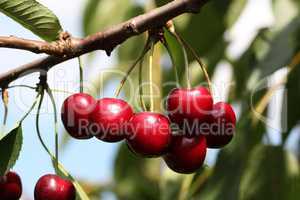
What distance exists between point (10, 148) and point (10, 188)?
0.33ft

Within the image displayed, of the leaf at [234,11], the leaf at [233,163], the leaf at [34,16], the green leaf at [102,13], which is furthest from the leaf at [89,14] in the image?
the leaf at [34,16]

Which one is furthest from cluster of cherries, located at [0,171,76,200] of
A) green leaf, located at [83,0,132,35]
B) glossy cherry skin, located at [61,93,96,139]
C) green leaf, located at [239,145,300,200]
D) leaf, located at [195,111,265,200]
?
green leaf, located at [83,0,132,35]

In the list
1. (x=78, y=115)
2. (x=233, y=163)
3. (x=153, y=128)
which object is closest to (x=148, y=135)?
(x=153, y=128)

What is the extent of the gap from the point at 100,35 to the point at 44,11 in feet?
0.51

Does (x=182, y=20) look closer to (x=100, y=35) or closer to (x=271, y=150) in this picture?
(x=271, y=150)

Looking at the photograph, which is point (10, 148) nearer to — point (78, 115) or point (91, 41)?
point (78, 115)

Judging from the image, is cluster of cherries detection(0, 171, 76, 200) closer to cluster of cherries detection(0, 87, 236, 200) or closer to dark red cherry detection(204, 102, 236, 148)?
cluster of cherries detection(0, 87, 236, 200)

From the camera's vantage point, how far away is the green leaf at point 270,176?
2432mm

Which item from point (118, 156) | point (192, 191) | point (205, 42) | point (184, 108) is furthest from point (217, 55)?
point (184, 108)

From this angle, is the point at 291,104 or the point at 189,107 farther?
the point at 291,104

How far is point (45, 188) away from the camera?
5.79ft

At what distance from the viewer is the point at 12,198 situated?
1769 millimetres

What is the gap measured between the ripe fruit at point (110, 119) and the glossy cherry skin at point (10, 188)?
0.22 metres

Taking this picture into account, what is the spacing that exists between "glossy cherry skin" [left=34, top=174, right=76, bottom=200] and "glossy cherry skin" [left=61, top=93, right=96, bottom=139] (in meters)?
0.11
